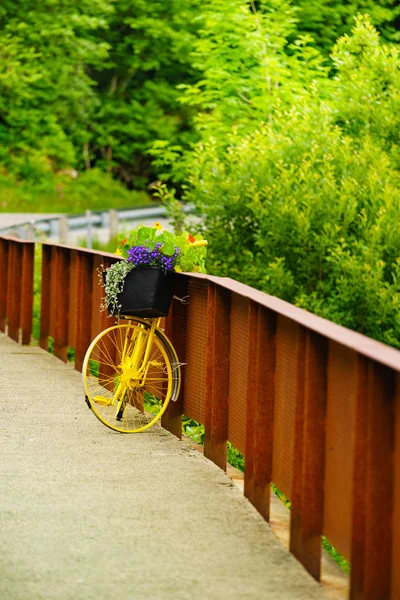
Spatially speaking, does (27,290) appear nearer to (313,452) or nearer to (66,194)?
(313,452)

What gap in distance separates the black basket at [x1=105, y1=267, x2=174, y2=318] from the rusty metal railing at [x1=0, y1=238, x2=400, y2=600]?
0.21m

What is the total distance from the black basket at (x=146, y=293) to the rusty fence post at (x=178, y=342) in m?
0.35

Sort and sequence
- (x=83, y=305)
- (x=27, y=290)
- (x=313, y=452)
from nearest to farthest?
1. (x=313, y=452)
2. (x=83, y=305)
3. (x=27, y=290)

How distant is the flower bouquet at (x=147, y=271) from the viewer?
1009cm

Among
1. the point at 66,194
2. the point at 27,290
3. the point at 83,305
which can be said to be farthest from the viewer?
the point at 66,194

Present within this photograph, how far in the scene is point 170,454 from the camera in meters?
9.61

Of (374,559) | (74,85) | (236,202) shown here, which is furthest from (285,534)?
(74,85)

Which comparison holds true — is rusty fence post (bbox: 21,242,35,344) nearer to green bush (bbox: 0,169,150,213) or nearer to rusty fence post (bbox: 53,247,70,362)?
rusty fence post (bbox: 53,247,70,362)

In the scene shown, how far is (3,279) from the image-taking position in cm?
1959

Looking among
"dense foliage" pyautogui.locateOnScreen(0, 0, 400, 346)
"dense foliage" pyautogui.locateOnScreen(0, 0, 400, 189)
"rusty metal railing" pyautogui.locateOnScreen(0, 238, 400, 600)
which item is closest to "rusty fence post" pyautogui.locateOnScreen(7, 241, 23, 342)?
"dense foliage" pyautogui.locateOnScreen(0, 0, 400, 346)

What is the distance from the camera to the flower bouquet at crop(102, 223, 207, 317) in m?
10.1

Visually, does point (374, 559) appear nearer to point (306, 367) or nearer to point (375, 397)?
point (375, 397)

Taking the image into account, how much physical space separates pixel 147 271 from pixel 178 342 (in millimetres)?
758

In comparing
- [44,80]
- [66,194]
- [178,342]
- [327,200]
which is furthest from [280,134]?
[66,194]
